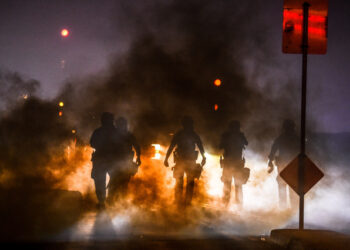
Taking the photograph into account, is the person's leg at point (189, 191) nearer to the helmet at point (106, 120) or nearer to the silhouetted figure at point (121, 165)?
the silhouetted figure at point (121, 165)

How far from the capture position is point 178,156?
10914 millimetres

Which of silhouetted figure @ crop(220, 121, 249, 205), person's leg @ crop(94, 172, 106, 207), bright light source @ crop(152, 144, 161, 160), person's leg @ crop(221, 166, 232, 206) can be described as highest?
bright light source @ crop(152, 144, 161, 160)

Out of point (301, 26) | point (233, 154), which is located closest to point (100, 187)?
point (233, 154)

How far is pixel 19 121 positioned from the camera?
62.3ft

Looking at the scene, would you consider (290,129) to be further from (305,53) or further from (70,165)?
(70,165)

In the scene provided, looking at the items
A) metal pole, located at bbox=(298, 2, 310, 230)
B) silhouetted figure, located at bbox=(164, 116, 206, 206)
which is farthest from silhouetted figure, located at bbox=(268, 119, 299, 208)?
metal pole, located at bbox=(298, 2, 310, 230)

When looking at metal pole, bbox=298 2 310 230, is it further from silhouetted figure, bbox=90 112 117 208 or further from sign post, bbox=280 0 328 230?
silhouetted figure, bbox=90 112 117 208

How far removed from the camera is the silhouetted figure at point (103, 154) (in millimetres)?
10109

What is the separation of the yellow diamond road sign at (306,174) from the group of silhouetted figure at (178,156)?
3.22 metres

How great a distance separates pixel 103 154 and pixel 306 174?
4082 millimetres

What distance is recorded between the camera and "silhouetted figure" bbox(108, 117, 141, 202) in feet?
33.7

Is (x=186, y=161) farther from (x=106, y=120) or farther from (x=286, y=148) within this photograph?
(x=286, y=148)

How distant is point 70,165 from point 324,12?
13.1m

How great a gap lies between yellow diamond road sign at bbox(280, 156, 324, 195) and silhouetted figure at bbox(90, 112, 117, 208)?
367 centimetres
